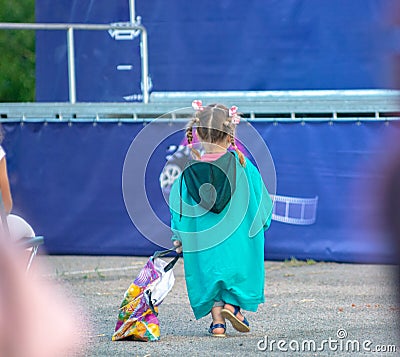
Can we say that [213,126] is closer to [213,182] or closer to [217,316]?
[213,182]

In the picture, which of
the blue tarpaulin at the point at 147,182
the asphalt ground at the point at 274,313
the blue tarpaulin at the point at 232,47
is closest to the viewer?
the asphalt ground at the point at 274,313

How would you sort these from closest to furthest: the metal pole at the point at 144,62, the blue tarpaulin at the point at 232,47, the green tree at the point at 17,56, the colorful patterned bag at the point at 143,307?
the colorful patterned bag at the point at 143,307 → the metal pole at the point at 144,62 → the blue tarpaulin at the point at 232,47 → the green tree at the point at 17,56

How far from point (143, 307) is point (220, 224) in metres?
0.75

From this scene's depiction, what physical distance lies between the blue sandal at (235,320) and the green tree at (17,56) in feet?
74.4

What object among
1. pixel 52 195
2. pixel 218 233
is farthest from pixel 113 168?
pixel 218 233

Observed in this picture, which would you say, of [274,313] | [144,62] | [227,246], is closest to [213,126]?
[227,246]

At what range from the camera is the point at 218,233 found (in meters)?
6.91

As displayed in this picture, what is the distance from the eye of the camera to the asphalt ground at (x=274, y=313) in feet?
21.3

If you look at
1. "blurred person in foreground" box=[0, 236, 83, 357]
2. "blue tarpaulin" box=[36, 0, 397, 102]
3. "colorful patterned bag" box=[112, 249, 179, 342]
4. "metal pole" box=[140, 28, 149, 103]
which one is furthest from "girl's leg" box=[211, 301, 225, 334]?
"blue tarpaulin" box=[36, 0, 397, 102]

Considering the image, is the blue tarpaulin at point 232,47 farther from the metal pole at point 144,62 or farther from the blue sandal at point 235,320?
the blue sandal at point 235,320

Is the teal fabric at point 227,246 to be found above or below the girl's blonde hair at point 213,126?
below

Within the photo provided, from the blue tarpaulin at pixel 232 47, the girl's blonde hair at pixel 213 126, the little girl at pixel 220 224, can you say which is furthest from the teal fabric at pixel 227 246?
the blue tarpaulin at pixel 232 47

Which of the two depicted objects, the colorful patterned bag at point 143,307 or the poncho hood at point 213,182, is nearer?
the colorful patterned bag at point 143,307

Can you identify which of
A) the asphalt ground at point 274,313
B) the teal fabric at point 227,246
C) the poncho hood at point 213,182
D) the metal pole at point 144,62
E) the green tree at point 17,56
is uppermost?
the green tree at point 17,56
